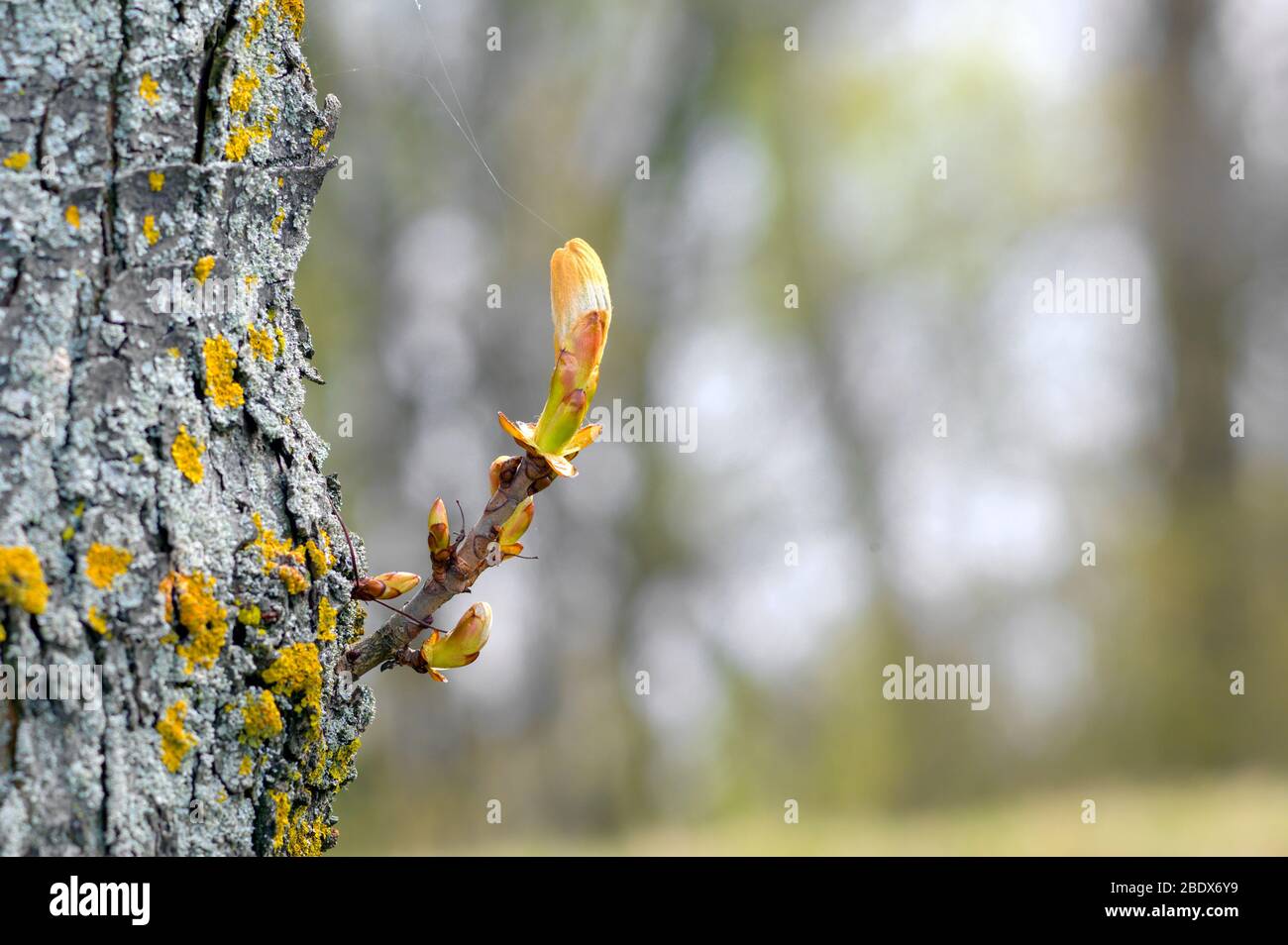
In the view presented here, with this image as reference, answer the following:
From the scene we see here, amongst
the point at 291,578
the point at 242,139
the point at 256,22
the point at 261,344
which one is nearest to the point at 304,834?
the point at 291,578

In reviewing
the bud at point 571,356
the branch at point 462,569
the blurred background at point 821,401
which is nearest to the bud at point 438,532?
the branch at point 462,569

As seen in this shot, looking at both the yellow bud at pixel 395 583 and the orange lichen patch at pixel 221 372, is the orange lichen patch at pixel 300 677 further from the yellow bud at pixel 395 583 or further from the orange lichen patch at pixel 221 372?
the orange lichen patch at pixel 221 372

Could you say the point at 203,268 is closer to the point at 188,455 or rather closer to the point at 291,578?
the point at 188,455

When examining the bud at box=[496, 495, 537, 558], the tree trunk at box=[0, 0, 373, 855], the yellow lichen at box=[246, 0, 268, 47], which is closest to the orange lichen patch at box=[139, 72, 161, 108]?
the tree trunk at box=[0, 0, 373, 855]

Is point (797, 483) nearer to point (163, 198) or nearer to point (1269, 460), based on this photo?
point (1269, 460)

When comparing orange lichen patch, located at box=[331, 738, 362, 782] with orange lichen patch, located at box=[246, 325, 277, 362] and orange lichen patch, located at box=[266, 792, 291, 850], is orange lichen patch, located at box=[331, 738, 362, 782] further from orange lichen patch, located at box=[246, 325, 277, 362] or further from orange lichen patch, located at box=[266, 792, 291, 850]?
orange lichen patch, located at box=[246, 325, 277, 362]
